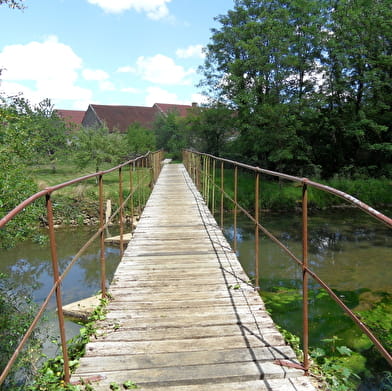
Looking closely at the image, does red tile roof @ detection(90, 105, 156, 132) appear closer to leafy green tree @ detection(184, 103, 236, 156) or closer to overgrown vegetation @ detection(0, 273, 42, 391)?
leafy green tree @ detection(184, 103, 236, 156)

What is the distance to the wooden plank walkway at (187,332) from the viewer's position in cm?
209

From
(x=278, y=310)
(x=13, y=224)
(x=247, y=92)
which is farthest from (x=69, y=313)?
(x=247, y=92)

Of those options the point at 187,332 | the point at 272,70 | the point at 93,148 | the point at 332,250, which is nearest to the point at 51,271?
the point at 332,250

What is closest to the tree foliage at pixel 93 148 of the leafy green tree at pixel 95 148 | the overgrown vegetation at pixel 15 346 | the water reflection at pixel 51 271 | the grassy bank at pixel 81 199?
the leafy green tree at pixel 95 148

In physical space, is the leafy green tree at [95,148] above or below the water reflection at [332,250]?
above

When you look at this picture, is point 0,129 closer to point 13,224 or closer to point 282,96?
point 13,224

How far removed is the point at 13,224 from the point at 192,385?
22.7 feet

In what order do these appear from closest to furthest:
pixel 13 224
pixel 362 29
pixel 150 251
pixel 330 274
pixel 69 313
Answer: pixel 150 251, pixel 69 313, pixel 13 224, pixel 330 274, pixel 362 29

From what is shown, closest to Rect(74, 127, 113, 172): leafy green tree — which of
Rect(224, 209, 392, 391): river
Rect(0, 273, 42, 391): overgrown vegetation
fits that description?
Rect(224, 209, 392, 391): river

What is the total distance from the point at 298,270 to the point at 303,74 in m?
13.8

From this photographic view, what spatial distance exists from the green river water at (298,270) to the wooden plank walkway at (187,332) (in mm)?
3176

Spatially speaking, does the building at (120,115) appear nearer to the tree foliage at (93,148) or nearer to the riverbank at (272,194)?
the tree foliage at (93,148)

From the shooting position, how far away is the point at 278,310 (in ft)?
24.6

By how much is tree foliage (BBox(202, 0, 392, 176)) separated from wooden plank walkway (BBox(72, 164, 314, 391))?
51.1 ft
